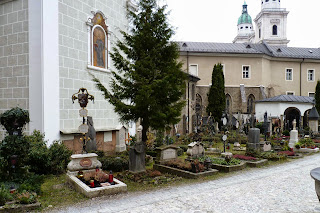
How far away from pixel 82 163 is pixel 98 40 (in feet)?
24.7

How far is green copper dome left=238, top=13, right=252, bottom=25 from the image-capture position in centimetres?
8030

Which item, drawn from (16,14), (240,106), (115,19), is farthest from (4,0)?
(240,106)

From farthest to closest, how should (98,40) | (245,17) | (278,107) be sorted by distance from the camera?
(245,17) → (278,107) → (98,40)

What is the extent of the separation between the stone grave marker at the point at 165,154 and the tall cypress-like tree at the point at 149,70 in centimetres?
160

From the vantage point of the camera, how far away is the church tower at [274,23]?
54812mm

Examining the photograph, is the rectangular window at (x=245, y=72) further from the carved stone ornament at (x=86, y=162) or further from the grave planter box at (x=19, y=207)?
the grave planter box at (x=19, y=207)

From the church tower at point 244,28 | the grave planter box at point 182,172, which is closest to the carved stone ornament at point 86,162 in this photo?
the grave planter box at point 182,172

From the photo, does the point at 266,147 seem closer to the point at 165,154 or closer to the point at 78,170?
the point at 165,154

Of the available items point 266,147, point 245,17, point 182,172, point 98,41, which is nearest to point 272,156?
point 266,147

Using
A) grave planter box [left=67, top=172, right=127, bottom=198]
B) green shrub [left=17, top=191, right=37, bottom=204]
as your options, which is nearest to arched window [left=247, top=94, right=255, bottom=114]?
grave planter box [left=67, top=172, right=127, bottom=198]

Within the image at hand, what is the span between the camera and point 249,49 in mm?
36656

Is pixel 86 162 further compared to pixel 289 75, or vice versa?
pixel 289 75

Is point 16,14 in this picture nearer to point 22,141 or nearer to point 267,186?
point 22,141

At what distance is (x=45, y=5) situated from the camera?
37.3ft
